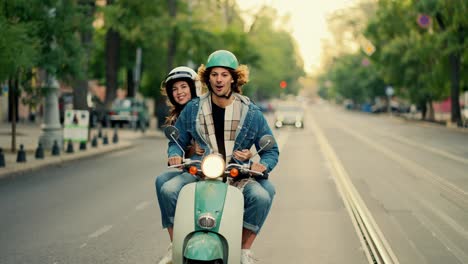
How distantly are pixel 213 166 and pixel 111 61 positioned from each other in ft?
133

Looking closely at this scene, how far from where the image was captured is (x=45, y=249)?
773 cm

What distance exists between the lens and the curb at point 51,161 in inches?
615

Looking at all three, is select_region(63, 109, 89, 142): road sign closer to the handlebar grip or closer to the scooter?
the handlebar grip

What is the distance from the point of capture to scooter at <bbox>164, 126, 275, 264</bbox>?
498 centimetres

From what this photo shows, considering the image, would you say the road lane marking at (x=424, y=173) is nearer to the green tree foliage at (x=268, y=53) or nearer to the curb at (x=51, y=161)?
the curb at (x=51, y=161)

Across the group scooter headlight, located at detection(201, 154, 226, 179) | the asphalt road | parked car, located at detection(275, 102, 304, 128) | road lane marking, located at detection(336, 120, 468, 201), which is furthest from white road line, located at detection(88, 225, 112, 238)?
parked car, located at detection(275, 102, 304, 128)

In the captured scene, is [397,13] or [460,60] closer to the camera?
[460,60]

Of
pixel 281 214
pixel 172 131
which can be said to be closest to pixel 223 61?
pixel 172 131

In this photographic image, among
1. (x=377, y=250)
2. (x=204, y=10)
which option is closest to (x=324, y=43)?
(x=204, y=10)

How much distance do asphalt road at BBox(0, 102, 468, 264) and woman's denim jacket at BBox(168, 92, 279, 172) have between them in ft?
5.96

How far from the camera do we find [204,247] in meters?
4.92

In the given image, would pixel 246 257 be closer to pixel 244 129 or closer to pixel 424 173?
pixel 244 129

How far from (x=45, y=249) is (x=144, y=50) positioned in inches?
1647

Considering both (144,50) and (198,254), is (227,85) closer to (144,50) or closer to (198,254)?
(198,254)
